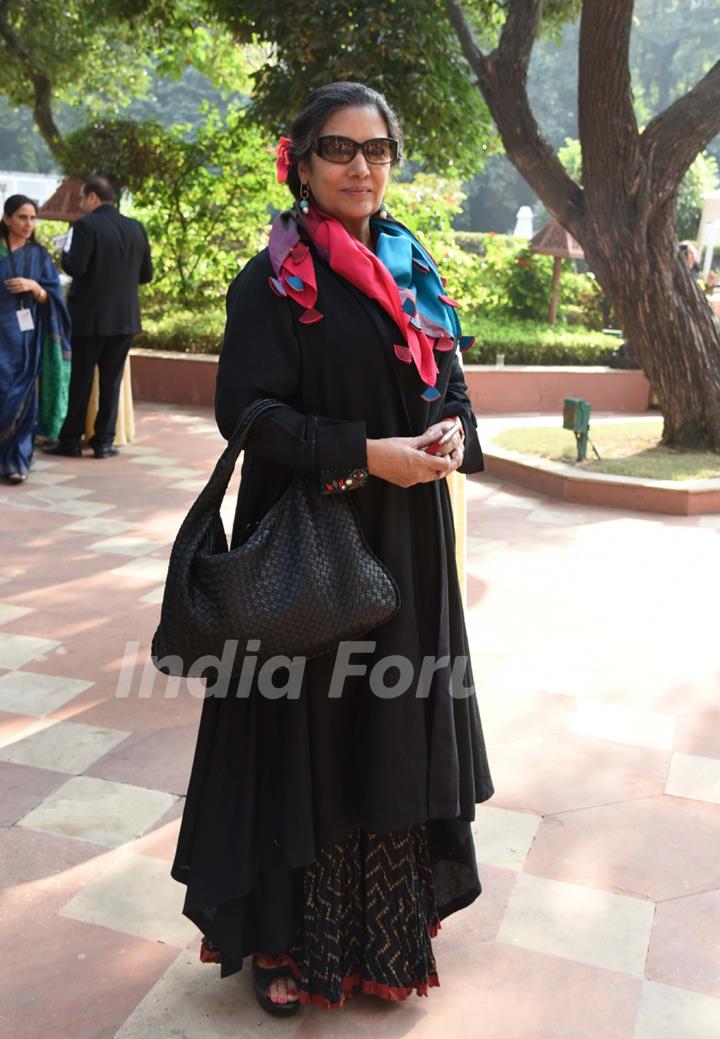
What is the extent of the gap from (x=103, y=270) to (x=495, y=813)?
205 inches

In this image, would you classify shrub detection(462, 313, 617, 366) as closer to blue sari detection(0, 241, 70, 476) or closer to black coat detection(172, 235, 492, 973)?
blue sari detection(0, 241, 70, 476)

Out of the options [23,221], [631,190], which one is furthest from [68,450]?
[631,190]

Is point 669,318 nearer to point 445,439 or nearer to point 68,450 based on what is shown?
point 68,450

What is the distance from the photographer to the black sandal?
2109 mm

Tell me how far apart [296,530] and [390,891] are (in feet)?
2.30

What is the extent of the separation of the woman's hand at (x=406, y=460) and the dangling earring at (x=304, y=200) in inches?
17.0

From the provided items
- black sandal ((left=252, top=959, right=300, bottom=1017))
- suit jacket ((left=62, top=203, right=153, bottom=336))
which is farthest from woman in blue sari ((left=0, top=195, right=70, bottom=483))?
black sandal ((left=252, top=959, right=300, bottom=1017))

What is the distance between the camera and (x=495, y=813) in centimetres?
292

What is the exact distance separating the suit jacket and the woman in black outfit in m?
5.33

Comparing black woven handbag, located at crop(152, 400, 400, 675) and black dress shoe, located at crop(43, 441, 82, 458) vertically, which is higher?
Result: black woven handbag, located at crop(152, 400, 400, 675)

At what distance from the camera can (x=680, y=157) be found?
719 cm

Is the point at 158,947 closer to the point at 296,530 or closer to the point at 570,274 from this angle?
the point at 296,530

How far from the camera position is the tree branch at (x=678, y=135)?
23.2 ft

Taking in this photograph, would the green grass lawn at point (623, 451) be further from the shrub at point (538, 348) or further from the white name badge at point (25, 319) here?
the white name badge at point (25, 319)
